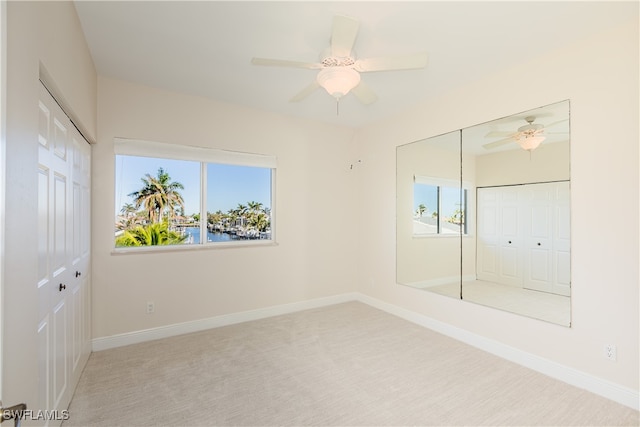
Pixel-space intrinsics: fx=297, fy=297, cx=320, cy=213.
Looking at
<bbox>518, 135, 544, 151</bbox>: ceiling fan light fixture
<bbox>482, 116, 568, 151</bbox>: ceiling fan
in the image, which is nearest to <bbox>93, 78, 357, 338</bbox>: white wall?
<bbox>482, 116, 568, 151</bbox>: ceiling fan

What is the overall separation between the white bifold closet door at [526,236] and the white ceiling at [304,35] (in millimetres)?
1209

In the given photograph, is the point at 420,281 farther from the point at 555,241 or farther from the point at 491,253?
the point at 555,241

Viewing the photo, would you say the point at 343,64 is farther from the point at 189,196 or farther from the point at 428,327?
the point at 428,327

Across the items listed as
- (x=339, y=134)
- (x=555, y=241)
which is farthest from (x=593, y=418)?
(x=339, y=134)

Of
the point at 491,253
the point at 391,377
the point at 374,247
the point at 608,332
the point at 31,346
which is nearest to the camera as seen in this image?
the point at 31,346

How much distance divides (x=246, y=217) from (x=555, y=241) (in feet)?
10.7

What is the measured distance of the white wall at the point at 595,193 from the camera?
210cm

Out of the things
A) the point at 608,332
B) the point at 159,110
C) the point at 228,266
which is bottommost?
the point at 608,332

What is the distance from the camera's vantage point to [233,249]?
3.66 m

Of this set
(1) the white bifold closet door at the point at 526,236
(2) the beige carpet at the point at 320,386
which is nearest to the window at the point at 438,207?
(1) the white bifold closet door at the point at 526,236

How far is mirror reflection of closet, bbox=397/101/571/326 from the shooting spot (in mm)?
2533

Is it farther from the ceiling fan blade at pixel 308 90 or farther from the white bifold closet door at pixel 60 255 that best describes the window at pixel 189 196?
the ceiling fan blade at pixel 308 90

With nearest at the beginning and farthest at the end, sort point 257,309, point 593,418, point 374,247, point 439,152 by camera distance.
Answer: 1. point 593,418
2. point 439,152
3. point 257,309
4. point 374,247

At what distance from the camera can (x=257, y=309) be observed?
3789 mm
